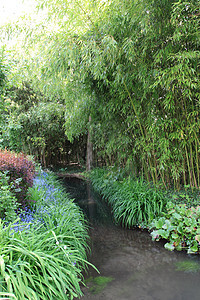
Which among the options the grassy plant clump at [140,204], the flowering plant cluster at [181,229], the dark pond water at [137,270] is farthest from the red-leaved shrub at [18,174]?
the flowering plant cluster at [181,229]

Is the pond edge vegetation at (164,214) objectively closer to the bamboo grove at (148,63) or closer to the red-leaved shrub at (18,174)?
the bamboo grove at (148,63)

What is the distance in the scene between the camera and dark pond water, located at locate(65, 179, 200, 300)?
197cm

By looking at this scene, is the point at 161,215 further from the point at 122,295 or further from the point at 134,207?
the point at 122,295

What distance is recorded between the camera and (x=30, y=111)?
8.79 metres

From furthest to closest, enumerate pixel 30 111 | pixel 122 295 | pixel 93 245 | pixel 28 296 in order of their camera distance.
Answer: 1. pixel 30 111
2. pixel 93 245
3. pixel 122 295
4. pixel 28 296

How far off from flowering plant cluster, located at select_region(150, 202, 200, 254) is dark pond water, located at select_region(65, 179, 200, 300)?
105mm

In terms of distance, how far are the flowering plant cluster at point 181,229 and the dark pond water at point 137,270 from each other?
105 millimetres

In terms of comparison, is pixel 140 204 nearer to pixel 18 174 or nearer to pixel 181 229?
pixel 181 229

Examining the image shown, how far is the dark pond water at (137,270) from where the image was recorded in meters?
1.97

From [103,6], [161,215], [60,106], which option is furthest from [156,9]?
[60,106]

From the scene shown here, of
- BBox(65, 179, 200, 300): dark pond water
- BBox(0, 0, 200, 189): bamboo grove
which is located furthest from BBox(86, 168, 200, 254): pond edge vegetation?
BBox(0, 0, 200, 189): bamboo grove

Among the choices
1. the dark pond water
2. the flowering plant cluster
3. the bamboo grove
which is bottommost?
the dark pond water

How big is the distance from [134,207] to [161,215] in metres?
0.41

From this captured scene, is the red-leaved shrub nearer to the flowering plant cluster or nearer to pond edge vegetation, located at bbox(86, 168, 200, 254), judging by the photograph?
pond edge vegetation, located at bbox(86, 168, 200, 254)
